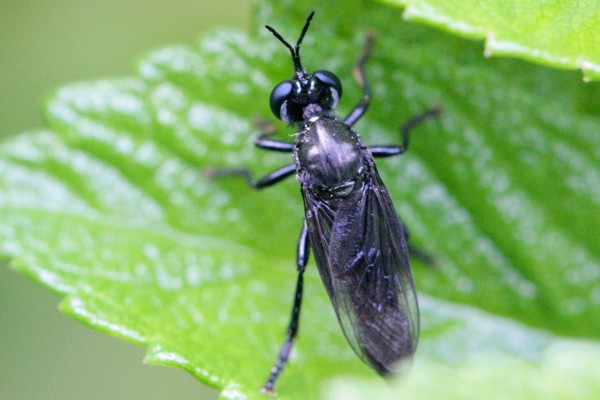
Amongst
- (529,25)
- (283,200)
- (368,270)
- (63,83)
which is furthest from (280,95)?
(63,83)

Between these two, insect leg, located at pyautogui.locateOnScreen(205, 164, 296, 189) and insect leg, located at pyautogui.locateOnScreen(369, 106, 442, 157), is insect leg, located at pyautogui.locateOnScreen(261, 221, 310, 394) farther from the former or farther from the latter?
insect leg, located at pyautogui.locateOnScreen(369, 106, 442, 157)

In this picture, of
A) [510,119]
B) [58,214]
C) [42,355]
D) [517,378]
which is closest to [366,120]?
[510,119]

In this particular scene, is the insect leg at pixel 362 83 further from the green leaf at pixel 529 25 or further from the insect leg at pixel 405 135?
the green leaf at pixel 529 25

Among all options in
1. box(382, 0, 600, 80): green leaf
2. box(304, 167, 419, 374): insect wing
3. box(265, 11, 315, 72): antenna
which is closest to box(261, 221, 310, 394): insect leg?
box(304, 167, 419, 374): insect wing

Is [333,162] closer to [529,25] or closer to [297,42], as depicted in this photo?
[297,42]

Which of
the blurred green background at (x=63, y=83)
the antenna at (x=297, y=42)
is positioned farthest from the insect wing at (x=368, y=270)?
the blurred green background at (x=63, y=83)
